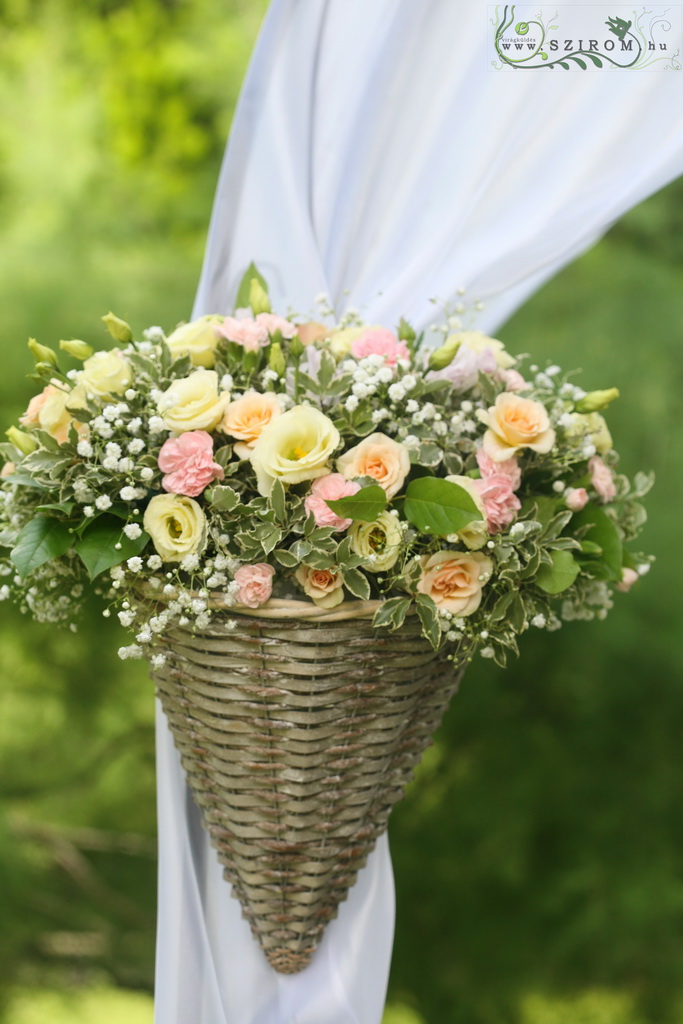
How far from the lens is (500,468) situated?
0.74 metres

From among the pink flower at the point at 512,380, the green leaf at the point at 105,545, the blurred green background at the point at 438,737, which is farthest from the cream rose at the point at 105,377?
the blurred green background at the point at 438,737

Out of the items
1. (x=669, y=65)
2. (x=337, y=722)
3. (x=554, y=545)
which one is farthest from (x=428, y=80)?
(x=337, y=722)

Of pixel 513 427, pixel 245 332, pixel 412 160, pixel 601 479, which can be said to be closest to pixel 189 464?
pixel 245 332

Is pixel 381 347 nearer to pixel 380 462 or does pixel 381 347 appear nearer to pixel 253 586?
pixel 380 462

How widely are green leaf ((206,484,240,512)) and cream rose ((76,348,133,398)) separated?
13 centimetres

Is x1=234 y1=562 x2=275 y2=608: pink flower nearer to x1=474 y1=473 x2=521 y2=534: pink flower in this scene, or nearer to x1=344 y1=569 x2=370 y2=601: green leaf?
x1=344 y1=569 x2=370 y2=601: green leaf

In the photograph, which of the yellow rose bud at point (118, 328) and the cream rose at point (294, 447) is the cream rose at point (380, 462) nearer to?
the cream rose at point (294, 447)

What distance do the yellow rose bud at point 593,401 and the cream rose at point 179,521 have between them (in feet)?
1.17

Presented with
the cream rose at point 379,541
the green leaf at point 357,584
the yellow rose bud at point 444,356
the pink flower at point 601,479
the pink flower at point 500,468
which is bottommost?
the green leaf at point 357,584

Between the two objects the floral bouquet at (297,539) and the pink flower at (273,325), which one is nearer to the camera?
the floral bouquet at (297,539)

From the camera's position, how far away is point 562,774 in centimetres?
176

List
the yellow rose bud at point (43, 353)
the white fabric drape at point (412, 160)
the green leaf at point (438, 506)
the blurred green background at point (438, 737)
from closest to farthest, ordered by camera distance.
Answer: the green leaf at point (438, 506)
the yellow rose bud at point (43, 353)
the white fabric drape at point (412, 160)
the blurred green background at point (438, 737)

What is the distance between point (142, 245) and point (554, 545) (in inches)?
54.8

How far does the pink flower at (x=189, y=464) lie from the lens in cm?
70
